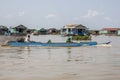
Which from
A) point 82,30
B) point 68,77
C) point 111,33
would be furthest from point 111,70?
point 111,33

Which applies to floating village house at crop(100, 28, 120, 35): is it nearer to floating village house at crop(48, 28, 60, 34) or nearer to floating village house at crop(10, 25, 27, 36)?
floating village house at crop(48, 28, 60, 34)

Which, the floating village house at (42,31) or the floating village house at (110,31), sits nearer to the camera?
the floating village house at (110,31)

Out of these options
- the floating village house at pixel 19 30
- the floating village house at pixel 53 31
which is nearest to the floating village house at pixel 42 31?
the floating village house at pixel 53 31

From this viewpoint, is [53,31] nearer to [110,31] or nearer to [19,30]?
[110,31]

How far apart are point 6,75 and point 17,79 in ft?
3.52

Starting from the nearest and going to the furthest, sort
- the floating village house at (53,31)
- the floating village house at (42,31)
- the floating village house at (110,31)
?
the floating village house at (110,31)
the floating village house at (42,31)
the floating village house at (53,31)

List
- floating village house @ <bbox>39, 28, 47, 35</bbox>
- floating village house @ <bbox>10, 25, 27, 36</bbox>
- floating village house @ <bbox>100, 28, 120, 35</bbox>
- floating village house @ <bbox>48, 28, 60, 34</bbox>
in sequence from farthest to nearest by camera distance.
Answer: floating village house @ <bbox>48, 28, 60, 34</bbox> → floating village house @ <bbox>39, 28, 47, 35</bbox> → floating village house @ <bbox>100, 28, 120, 35</bbox> → floating village house @ <bbox>10, 25, 27, 36</bbox>

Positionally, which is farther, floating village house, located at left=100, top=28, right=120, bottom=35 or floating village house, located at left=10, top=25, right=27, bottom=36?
floating village house, located at left=100, top=28, right=120, bottom=35

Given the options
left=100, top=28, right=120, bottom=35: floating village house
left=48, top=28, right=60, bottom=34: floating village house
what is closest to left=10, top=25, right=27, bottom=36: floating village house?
left=48, top=28, right=60, bottom=34: floating village house

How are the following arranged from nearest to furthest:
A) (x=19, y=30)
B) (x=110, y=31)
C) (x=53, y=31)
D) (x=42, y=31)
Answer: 1. (x=19, y=30)
2. (x=42, y=31)
3. (x=110, y=31)
4. (x=53, y=31)

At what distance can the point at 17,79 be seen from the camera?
11516 mm

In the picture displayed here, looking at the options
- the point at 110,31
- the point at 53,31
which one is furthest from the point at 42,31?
the point at 110,31

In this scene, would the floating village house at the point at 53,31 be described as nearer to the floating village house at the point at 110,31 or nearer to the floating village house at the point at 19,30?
the floating village house at the point at 110,31

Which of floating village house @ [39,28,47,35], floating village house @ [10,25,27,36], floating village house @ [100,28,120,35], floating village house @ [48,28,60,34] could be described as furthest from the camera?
floating village house @ [48,28,60,34]
